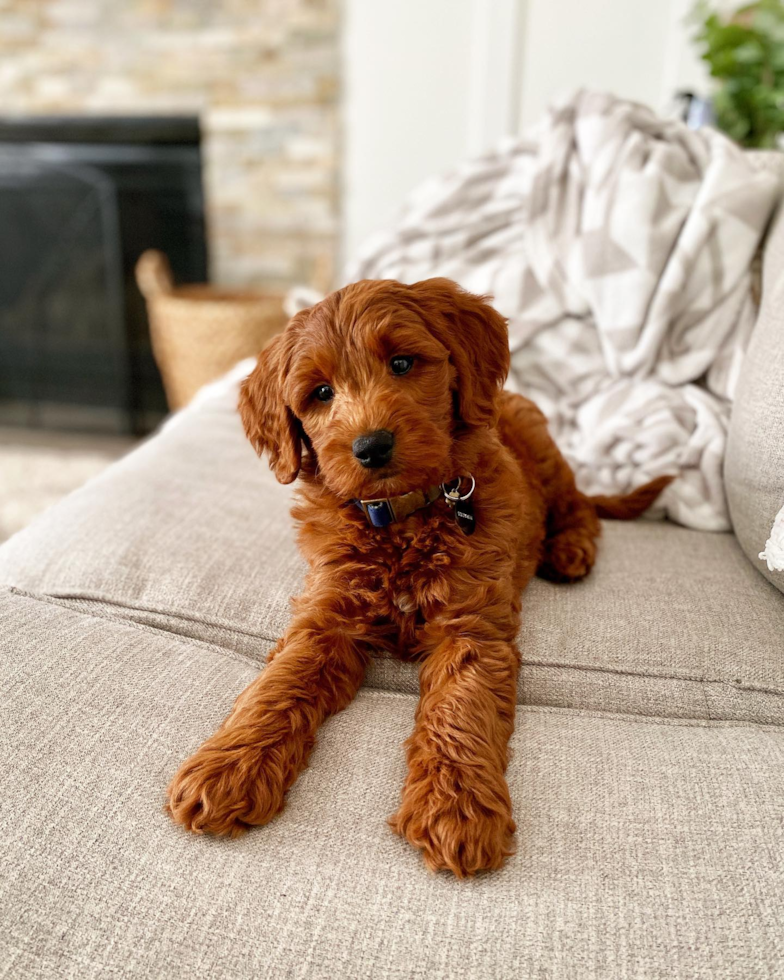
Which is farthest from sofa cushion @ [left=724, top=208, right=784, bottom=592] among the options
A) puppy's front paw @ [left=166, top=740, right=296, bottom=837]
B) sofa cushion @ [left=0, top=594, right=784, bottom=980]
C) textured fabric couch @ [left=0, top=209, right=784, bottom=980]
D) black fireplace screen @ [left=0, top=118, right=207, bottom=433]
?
black fireplace screen @ [left=0, top=118, right=207, bottom=433]

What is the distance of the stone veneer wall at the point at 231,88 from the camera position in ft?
13.6

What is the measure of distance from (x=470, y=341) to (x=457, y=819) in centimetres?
88

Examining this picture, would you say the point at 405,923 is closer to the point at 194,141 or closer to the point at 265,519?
the point at 265,519

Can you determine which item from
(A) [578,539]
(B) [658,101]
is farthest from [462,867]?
(B) [658,101]

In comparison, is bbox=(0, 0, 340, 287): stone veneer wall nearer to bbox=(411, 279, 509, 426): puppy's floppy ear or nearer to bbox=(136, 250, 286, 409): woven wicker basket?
bbox=(136, 250, 286, 409): woven wicker basket

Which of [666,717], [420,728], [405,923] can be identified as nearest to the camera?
[405,923]

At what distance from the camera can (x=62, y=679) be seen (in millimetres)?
1375

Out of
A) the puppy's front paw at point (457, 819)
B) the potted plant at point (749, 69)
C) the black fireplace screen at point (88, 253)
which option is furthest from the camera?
the black fireplace screen at point (88, 253)

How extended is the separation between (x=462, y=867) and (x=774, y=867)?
442mm

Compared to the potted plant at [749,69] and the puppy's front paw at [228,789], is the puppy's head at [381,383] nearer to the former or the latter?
the puppy's front paw at [228,789]

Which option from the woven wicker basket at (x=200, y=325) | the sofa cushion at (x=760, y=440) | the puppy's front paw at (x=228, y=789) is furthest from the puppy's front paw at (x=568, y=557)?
the woven wicker basket at (x=200, y=325)

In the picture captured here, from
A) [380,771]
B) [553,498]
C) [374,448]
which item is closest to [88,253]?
[553,498]

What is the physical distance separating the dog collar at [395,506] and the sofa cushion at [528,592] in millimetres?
307

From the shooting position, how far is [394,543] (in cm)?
150
